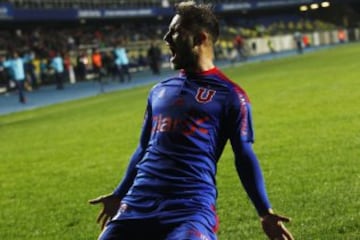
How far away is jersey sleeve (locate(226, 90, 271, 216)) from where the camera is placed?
3705 mm

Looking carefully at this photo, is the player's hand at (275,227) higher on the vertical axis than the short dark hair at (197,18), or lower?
lower

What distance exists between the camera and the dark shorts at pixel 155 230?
344cm

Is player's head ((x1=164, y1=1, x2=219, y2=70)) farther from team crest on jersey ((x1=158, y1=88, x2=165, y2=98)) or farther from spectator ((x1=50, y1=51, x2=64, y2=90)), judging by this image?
spectator ((x1=50, y1=51, x2=64, y2=90))

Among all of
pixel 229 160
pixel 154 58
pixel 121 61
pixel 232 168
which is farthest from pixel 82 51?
pixel 232 168

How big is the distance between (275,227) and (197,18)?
48.0 inches

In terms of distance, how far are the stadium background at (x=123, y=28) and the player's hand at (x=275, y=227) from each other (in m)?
23.9

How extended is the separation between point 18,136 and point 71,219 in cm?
985

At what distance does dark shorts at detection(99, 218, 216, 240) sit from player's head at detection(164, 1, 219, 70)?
35.1 inches

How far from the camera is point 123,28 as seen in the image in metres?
54.5

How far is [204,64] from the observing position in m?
3.88

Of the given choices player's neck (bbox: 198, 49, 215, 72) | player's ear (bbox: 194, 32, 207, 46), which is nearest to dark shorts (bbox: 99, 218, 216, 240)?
player's neck (bbox: 198, 49, 215, 72)

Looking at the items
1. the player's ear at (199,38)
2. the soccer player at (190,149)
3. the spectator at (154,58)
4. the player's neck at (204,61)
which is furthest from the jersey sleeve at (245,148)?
the spectator at (154,58)

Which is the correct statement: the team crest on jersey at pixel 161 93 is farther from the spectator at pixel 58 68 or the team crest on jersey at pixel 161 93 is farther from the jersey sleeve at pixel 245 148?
the spectator at pixel 58 68

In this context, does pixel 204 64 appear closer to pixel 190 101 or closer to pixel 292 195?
pixel 190 101
